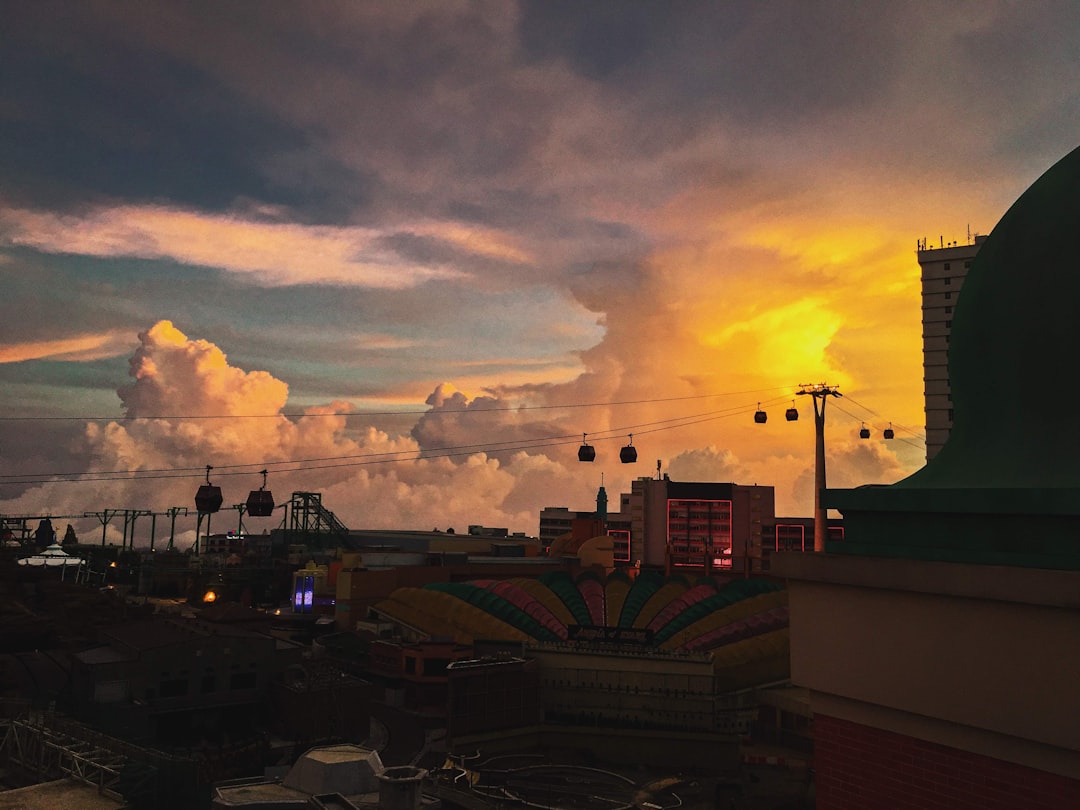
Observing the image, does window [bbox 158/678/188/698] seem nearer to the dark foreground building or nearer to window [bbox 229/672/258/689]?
window [bbox 229/672/258/689]

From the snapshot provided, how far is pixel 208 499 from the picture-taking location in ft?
207

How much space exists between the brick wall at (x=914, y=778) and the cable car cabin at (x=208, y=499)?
60071 millimetres

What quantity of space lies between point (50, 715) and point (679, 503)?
374ft

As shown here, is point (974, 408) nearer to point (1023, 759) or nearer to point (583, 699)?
point (1023, 759)

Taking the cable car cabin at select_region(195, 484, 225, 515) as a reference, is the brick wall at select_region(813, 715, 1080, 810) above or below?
below

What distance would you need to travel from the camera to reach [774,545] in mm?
137125

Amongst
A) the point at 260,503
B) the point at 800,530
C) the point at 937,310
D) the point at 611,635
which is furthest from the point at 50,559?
the point at 937,310

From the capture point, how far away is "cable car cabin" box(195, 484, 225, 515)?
6247 cm

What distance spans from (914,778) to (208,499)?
204ft

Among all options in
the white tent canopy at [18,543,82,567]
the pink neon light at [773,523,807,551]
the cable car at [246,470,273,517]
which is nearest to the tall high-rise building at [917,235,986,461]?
the pink neon light at [773,523,807,551]

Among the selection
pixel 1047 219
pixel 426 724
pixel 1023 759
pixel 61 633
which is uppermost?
pixel 1047 219

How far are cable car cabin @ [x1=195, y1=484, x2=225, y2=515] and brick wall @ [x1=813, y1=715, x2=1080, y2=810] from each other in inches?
2365

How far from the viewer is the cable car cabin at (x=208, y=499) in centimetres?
6247

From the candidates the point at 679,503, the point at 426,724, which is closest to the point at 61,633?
the point at 426,724
